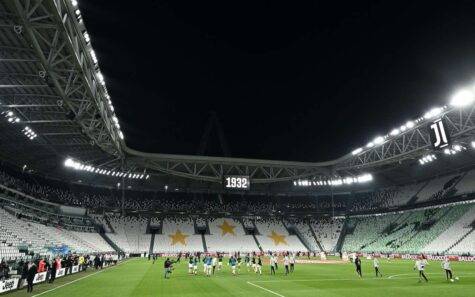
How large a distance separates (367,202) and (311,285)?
6837 centimetres

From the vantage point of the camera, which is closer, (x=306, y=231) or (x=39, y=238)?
(x=39, y=238)

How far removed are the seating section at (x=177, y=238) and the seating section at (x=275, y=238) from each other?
14457 mm

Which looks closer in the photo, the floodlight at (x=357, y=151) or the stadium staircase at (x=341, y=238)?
the floodlight at (x=357, y=151)

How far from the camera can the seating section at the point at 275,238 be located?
8462cm

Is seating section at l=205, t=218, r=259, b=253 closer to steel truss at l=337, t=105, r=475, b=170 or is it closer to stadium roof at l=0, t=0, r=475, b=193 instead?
stadium roof at l=0, t=0, r=475, b=193

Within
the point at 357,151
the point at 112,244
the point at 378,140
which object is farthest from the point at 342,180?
the point at 112,244

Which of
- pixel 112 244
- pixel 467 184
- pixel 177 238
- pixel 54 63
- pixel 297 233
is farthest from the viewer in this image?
pixel 297 233

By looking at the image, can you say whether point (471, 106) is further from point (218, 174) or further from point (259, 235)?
point (259, 235)

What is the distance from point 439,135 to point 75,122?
116 ft

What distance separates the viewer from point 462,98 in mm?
37500

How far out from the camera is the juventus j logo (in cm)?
3562

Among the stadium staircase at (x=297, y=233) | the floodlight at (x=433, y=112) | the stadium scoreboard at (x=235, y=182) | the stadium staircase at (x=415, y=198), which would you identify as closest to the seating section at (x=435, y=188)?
the stadium staircase at (x=415, y=198)

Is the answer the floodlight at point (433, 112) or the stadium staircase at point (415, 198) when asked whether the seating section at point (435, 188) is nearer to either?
the stadium staircase at point (415, 198)

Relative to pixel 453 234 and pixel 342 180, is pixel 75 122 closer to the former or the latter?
pixel 342 180
